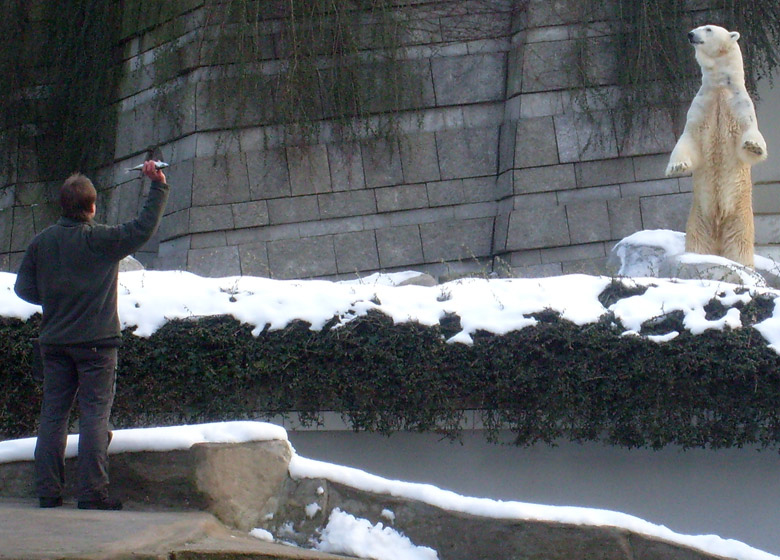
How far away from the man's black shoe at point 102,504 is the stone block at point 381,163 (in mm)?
5738

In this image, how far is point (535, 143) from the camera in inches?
350

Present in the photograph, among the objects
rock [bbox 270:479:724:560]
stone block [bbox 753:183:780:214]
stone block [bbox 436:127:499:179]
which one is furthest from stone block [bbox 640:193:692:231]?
rock [bbox 270:479:724:560]

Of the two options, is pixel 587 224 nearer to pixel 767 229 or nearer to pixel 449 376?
pixel 767 229

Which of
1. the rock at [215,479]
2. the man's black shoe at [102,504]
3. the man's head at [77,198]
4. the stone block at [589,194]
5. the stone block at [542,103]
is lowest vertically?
the man's black shoe at [102,504]

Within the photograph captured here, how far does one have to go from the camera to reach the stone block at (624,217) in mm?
8805

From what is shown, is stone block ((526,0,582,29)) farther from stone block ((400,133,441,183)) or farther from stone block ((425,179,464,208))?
stone block ((425,179,464,208))

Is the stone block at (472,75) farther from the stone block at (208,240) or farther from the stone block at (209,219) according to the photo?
the stone block at (208,240)

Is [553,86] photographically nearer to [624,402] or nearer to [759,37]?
[759,37]

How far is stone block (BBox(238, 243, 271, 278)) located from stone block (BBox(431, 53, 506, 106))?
227 cm

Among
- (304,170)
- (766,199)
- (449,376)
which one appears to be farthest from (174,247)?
(766,199)

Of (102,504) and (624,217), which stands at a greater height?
(624,217)

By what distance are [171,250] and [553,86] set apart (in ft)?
12.7

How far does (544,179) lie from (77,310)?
5.76 metres

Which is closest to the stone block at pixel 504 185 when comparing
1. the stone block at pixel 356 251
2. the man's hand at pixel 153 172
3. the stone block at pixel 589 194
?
the stone block at pixel 589 194
